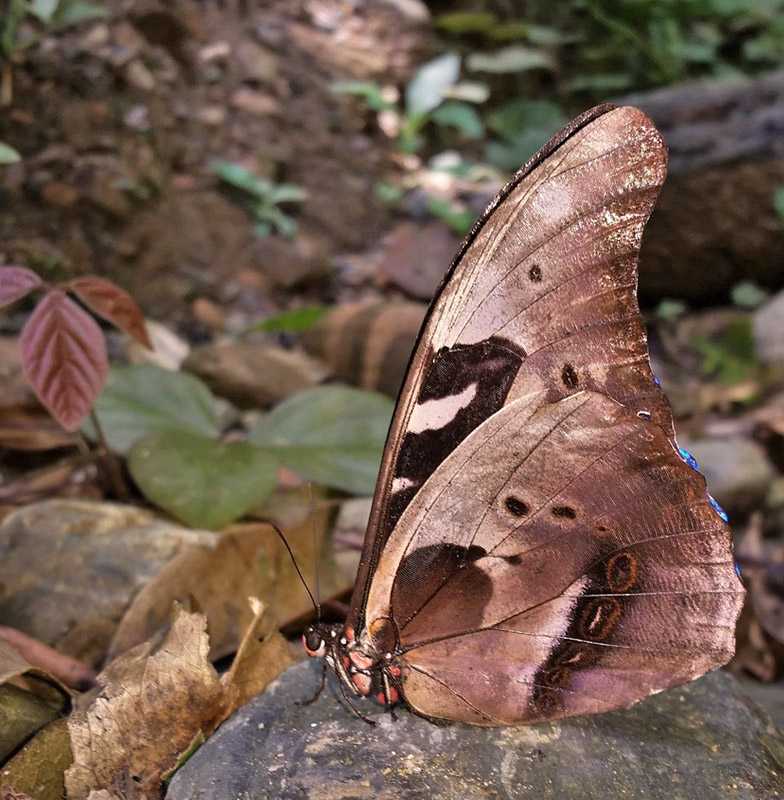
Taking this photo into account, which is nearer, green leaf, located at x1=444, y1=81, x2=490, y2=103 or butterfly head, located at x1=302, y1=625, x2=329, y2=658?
butterfly head, located at x1=302, y1=625, x2=329, y2=658

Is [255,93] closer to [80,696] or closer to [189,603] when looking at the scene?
[189,603]

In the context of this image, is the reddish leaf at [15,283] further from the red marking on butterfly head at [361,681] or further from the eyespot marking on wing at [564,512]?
the eyespot marking on wing at [564,512]

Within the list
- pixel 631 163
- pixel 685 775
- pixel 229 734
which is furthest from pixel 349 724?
pixel 631 163

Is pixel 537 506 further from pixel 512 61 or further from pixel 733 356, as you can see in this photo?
pixel 512 61

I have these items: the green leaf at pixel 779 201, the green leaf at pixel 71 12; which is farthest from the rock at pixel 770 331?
the green leaf at pixel 71 12

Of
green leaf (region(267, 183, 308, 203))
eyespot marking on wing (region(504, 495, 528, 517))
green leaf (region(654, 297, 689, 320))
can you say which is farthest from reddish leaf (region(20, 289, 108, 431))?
green leaf (region(654, 297, 689, 320))

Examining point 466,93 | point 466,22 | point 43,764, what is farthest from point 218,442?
point 466,22

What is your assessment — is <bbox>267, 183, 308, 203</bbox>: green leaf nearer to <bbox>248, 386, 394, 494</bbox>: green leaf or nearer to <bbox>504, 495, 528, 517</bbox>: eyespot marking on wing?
<bbox>248, 386, 394, 494</bbox>: green leaf
